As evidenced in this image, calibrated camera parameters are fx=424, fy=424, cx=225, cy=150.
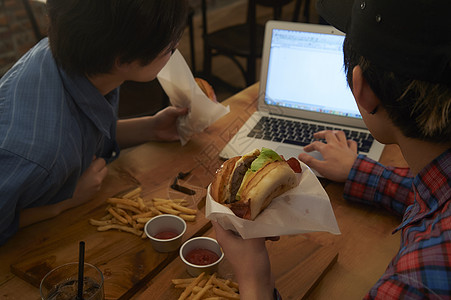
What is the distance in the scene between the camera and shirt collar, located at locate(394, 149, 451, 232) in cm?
79

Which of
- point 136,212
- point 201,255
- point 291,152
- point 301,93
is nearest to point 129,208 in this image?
point 136,212

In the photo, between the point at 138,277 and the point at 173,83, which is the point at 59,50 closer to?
the point at 173,83

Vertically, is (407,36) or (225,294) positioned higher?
(407,36)

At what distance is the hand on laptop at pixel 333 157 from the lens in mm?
1320

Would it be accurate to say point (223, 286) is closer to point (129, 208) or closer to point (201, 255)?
point (201, 255)

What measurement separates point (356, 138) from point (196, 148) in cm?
59

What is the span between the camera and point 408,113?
78 centimetres

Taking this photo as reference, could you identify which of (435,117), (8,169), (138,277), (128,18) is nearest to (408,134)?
(435,117)

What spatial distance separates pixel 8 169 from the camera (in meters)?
1.06

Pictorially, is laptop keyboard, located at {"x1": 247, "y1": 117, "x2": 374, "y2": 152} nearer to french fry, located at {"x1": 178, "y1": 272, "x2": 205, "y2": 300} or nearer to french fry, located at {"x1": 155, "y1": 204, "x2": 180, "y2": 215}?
french fry, located at {"x1": 155, "y1": 204, "x2": 180, "y2": 215}

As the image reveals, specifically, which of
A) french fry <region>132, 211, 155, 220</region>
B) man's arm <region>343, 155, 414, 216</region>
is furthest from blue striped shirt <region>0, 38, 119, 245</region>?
man's arm <region>343, 155, 414, 216</region>

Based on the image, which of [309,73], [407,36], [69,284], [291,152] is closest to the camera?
[407,36]

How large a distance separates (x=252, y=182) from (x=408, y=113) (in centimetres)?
34

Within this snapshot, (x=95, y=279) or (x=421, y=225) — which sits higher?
(x=421, y=225)
